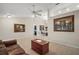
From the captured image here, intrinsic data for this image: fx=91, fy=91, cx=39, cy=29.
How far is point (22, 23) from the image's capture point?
6.39 ft

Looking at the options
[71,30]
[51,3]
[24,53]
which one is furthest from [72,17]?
[24,53]

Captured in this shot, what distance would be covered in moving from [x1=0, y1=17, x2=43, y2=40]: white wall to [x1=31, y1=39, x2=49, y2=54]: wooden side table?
0.16 meters

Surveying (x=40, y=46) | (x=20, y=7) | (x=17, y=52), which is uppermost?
(x=20, y=7)

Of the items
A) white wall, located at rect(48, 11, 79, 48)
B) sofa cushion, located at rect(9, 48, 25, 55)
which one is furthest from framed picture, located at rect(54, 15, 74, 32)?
sofa cushion, located at rect(9, 48, 25, 55)

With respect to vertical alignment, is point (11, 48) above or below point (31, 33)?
below

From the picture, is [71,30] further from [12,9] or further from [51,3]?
[12,9]

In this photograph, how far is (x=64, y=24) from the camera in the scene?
1947 millimetres

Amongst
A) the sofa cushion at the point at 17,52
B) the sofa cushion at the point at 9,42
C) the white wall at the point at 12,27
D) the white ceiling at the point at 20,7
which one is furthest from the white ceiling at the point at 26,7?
the sofa cushion at the point at 17,52

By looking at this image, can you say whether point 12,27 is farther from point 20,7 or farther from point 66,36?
point 66,36

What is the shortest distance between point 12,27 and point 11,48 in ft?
1.53

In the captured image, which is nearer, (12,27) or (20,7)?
(20,7)

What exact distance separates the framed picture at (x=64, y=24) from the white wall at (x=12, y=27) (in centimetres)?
36

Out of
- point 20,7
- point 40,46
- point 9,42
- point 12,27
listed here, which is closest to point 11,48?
point 9,42

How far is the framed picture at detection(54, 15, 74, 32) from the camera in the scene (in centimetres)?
188
